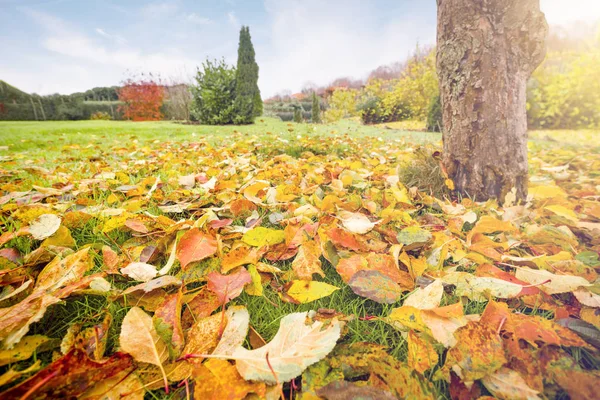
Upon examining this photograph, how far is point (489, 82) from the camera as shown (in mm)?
1548

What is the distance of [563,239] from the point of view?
1147mm

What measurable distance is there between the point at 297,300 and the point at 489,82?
1606 millimetres

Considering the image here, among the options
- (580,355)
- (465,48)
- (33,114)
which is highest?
(33,114)

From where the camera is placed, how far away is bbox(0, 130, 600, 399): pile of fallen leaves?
0.55 meters

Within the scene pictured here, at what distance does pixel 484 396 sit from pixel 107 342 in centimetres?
83

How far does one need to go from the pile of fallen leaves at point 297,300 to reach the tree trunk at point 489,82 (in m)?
0.33

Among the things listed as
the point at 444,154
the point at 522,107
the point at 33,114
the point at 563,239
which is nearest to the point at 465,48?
the point at 522,107

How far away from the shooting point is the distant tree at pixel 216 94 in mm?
11164

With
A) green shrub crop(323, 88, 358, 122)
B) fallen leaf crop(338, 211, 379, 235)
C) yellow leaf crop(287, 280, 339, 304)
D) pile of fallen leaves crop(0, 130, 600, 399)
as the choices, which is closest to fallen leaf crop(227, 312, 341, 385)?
pile of fallen leaves crop(0, 130, 600, 399)

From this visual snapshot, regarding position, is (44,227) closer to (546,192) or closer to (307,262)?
(307,262)

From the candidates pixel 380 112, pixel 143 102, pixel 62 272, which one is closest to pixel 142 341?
pixel 62 272

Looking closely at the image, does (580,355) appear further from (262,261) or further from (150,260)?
(150,260)

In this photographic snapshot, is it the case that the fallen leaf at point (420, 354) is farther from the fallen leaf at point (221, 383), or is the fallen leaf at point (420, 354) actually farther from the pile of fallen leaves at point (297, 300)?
the fallen leaf at point (221, 383)

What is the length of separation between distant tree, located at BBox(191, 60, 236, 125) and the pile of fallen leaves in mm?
10528
